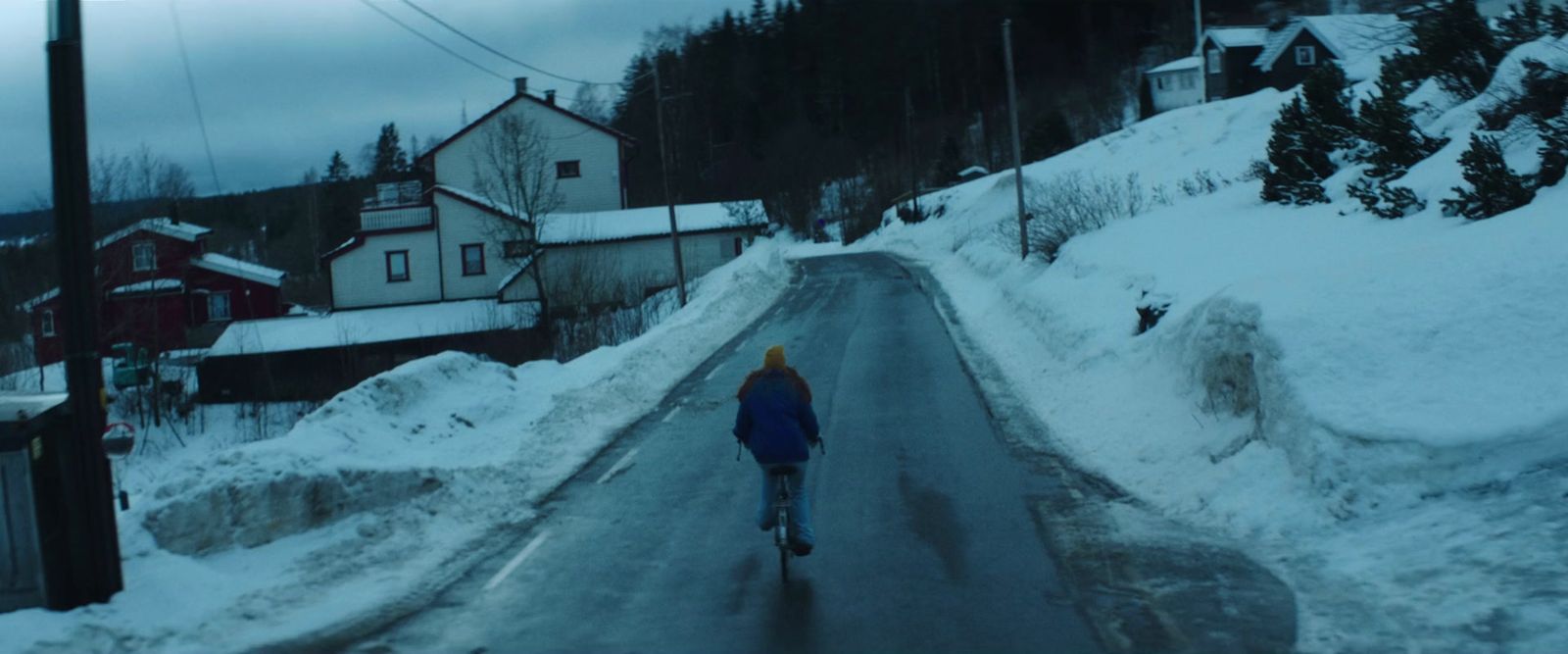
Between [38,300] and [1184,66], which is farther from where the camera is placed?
[1184,66]

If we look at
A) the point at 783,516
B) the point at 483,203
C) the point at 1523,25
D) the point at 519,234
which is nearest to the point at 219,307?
the point at 483,203

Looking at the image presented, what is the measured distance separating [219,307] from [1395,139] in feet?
184

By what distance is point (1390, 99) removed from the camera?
66.1 ft

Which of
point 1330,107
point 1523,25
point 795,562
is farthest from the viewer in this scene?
point 1330,107

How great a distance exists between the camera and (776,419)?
9.59 m

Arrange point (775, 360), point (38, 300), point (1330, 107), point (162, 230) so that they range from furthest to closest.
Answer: point (162, 230)
point (38, 300)
point (1330, 107)
point (775, 360)

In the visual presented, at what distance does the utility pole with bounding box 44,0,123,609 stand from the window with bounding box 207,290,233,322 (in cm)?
5721

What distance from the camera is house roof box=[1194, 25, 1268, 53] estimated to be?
232ft

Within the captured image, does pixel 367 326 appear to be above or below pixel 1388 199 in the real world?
below

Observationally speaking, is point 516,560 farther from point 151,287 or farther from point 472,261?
point 151,287

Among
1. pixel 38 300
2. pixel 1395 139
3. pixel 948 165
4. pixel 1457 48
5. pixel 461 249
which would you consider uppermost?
pixel 948 165

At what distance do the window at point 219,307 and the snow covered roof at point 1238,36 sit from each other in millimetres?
55245

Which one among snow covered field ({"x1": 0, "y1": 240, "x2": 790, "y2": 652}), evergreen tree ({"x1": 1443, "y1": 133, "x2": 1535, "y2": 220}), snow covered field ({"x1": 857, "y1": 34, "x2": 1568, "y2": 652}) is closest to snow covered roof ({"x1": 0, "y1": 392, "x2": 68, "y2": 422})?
snow covered field ({"x1": 0, "y1": 240, "x2": 790, "y2": 652})

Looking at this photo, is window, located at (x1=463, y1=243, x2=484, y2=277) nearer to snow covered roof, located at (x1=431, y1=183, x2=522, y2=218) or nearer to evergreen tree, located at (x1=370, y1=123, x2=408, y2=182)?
snow covered roof, located at (x1=431, y1=183, x2=522, y2=218)
